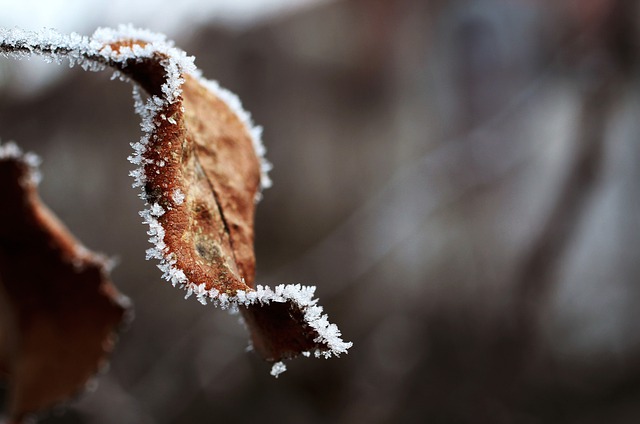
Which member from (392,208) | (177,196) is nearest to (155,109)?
(177,196)

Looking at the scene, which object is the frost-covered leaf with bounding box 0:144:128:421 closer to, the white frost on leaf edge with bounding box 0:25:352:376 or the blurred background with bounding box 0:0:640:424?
the white frost on leaf edge with bounding box 0:25:352:376

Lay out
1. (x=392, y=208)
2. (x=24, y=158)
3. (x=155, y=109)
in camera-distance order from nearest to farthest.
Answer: (x=155, y=109) < (x=24, y=158) < (x=392, y=208)

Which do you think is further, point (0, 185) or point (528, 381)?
point (528, 381)

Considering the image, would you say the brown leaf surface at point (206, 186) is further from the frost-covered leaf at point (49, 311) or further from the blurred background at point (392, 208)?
the blurred background at point (392, 208)

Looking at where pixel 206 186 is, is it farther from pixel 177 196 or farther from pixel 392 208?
pixel 392 208

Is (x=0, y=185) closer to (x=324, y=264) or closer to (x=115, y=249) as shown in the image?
(x=324, y=264)

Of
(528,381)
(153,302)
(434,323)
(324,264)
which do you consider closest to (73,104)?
(153,302)
